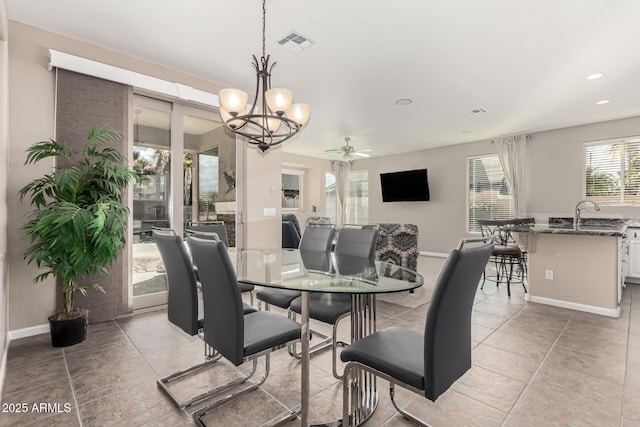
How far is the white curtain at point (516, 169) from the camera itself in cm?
596

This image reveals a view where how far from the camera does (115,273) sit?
9.96 ft

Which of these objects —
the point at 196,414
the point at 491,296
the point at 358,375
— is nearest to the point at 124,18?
the point at 196,414

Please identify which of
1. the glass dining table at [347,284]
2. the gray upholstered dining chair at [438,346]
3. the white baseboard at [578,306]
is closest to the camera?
the gray upholstered dining chair at [438,346]

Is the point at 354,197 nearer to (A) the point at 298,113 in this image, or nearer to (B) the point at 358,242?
(B) the point at 358,242

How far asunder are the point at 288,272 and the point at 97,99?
8.71ft

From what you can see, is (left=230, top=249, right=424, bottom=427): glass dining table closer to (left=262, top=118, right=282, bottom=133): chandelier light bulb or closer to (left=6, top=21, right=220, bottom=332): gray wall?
(left=262, top=118, right=282, bottom=133): chandelier light bulb

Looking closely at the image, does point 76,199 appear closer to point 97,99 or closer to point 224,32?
point 97,99

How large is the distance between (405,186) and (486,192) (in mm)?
1807

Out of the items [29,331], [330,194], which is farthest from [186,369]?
[330,194]

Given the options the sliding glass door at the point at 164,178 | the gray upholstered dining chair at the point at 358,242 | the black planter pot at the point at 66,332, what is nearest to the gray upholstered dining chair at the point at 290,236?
the sliding glass door at the point at 164,178

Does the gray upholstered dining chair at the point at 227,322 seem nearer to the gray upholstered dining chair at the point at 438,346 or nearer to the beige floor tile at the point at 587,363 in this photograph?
the gray upholstered dining chair at the point at 438,346

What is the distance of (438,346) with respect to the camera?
1.14 metres

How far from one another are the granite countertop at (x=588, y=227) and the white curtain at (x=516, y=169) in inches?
22.2

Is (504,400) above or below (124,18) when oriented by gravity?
below
